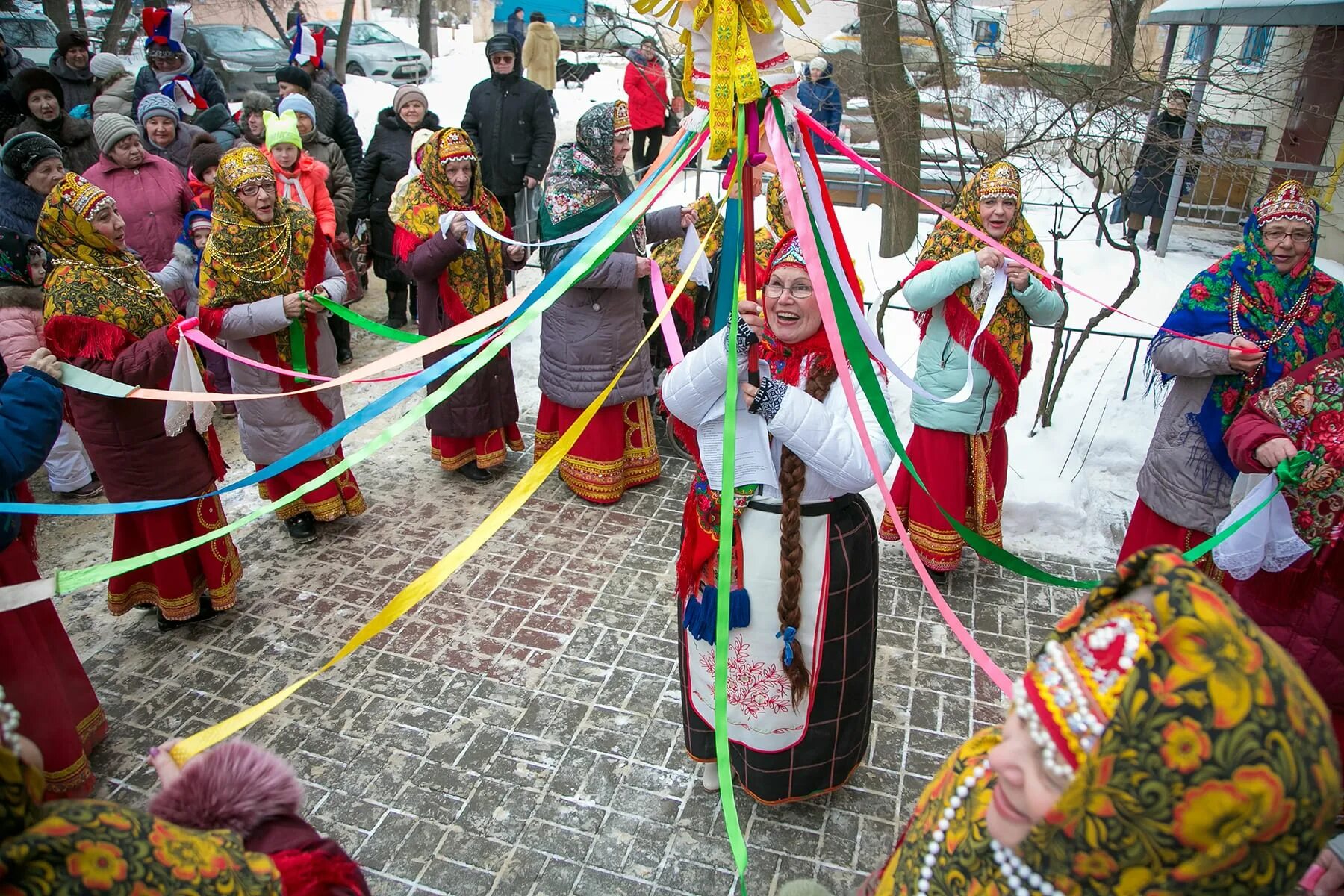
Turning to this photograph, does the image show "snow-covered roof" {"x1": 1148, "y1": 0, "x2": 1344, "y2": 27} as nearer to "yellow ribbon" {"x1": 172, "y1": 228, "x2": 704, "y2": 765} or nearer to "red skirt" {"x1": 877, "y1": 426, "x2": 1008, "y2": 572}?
"red skirt" {"x1": 877, "y1": 426, "x2": 1008, "y2": 572}

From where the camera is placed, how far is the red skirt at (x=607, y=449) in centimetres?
546

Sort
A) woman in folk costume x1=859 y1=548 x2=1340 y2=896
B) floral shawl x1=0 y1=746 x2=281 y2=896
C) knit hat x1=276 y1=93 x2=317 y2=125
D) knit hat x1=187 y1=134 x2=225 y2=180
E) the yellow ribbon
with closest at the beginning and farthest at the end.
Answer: woman in folk costume x1=859 y1=548 x2=1340 y2=896 < floral shawl x1=0 y1=746 x2=281 y2=896 < the yellow ribbon < knit hat x1=187 y1=134 x2=225 y2=180 < knit hat x1=276 y1=93 x2=317 y2=125

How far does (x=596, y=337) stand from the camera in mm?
5305

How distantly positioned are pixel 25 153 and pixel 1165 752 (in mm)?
6168

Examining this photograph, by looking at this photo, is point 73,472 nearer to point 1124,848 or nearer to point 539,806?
point 539,806

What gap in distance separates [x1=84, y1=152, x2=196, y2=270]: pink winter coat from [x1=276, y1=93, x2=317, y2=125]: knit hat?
1.61 metres

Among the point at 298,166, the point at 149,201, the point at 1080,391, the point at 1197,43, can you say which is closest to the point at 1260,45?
the point at 1197,43

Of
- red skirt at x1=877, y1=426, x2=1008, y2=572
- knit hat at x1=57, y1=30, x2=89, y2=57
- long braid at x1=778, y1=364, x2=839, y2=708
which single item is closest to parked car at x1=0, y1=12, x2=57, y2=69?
knit hat at x1=57, y1=30, x2=89, y2=57

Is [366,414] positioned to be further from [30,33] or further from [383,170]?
[30,33]

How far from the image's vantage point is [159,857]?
1.33 m

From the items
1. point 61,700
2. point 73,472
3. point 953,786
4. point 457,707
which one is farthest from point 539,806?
point 73,472

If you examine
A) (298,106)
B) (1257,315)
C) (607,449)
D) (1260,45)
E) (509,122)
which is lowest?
(607,449)

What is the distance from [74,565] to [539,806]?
11.4ft

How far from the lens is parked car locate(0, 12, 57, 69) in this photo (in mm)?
13648
